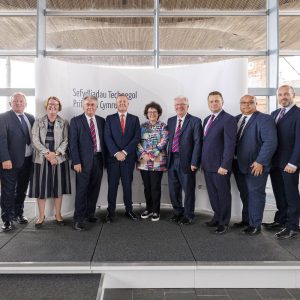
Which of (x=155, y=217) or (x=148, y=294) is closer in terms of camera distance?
(x=148, y=294)

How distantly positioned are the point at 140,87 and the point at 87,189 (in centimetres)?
151

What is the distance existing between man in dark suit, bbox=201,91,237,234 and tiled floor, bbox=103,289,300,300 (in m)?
0.92

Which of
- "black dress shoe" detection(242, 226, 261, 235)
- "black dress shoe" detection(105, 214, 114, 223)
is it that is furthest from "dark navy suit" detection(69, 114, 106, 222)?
"black dress shoe" detection(242, 226, 261, 235)

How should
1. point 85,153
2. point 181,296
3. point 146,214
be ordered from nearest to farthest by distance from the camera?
1. point 181,296
2. point 85,153
3. point 146,214

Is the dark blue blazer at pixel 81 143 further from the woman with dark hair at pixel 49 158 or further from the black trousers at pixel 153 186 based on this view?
the black trousers at pixel 153 186

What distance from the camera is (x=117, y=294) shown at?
8.22 feet

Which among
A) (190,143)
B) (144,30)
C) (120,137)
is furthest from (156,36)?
(190,143)

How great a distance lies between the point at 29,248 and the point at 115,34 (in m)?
3.90

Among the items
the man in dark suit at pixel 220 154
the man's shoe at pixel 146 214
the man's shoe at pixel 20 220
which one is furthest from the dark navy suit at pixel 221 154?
the man's shoe at pixel 20 220

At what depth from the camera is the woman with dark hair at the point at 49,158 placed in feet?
11.3

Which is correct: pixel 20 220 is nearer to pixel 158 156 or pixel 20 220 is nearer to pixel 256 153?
pixel 158 156

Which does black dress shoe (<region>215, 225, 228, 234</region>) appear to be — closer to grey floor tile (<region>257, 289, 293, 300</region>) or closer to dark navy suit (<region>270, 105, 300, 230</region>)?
dark navy suit (<region>270, 105, 300, 230</region>)

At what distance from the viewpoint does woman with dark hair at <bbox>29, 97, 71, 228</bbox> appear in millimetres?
3455

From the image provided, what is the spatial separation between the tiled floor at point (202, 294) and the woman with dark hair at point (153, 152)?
1.42m
